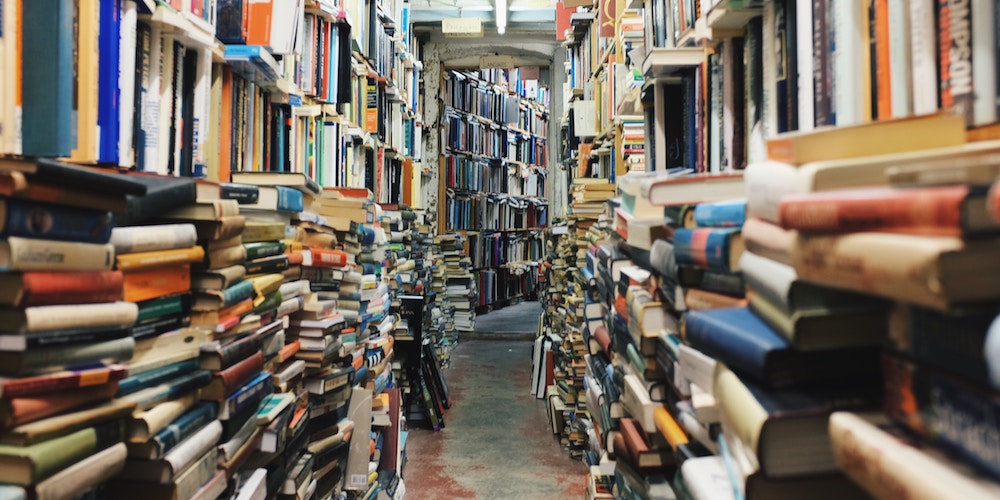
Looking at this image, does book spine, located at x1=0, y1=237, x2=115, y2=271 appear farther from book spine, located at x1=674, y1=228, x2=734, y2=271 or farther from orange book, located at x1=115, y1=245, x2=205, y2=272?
book spine, located at x1=674, y1=228, x2=734, y2=271

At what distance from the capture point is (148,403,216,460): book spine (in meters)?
1.12

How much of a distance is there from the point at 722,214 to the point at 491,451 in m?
3.88

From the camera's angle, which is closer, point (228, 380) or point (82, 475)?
point (82, 475)

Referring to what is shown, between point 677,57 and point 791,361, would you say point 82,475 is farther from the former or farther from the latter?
point 677,57

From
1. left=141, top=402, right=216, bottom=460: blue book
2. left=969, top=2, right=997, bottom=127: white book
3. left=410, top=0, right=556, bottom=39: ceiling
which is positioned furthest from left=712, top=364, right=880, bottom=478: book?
left=410, top=0, right=556, bottom=39: ceiling

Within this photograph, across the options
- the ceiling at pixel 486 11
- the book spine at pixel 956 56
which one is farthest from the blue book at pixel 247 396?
the ceiling at pixel 486 11

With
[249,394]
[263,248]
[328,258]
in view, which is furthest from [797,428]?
[328,258]

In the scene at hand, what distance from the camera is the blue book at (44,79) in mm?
1210

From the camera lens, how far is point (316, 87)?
3066mm

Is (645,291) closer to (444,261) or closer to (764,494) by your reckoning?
(764,494)

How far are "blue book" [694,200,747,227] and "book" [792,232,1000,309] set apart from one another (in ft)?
1.16

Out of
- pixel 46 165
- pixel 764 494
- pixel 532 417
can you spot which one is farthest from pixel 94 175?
pixel 532 417

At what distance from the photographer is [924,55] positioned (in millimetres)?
775

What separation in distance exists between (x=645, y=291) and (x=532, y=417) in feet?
13.4
